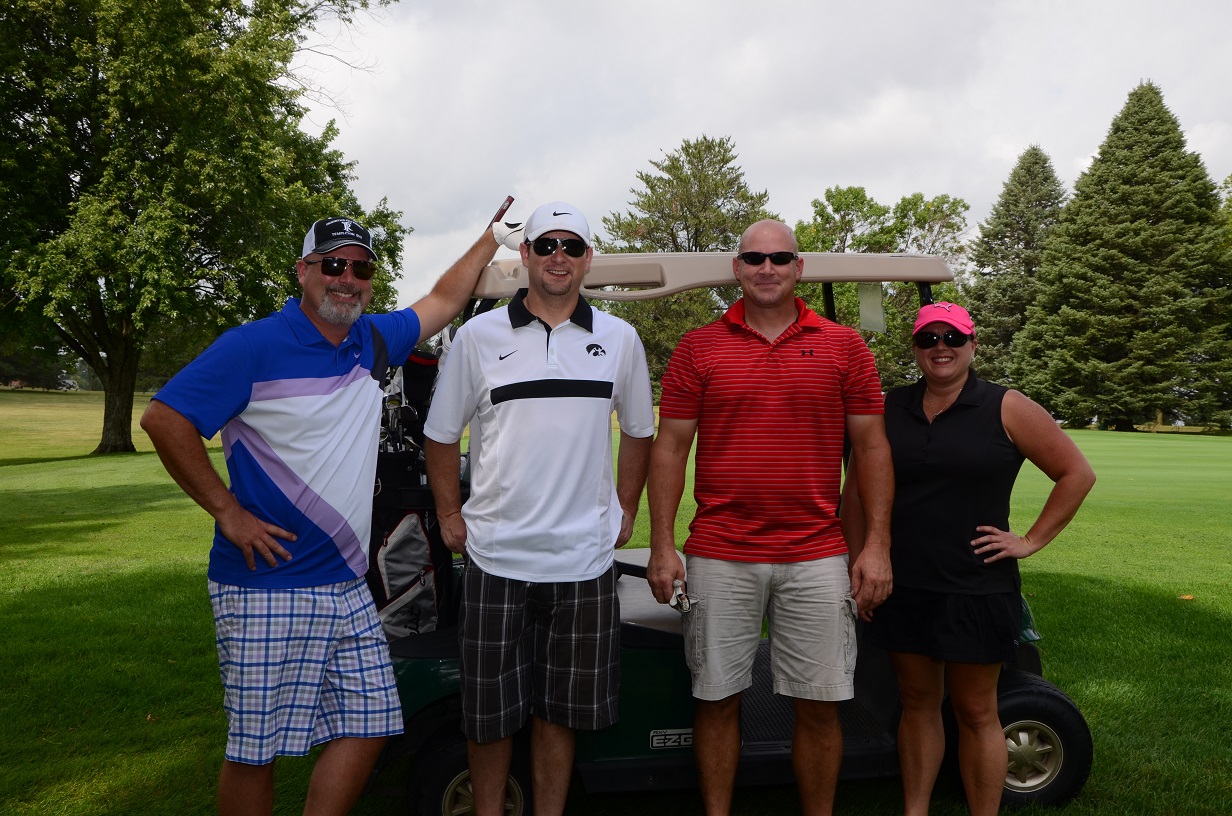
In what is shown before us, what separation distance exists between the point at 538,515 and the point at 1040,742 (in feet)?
6.02

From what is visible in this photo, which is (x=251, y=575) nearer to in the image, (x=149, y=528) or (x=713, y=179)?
(x=149, y=528)

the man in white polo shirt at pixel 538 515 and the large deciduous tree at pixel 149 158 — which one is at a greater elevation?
the large deciduous tree at pixel 149 158

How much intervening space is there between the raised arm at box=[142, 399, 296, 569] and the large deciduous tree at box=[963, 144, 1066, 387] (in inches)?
1689

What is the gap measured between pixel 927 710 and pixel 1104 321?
124 ft

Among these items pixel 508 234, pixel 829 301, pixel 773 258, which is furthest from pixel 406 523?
pixel 829 301

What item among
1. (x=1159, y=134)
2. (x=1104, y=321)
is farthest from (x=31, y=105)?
(x=1159, y=134)

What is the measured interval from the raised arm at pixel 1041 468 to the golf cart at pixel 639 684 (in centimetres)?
39

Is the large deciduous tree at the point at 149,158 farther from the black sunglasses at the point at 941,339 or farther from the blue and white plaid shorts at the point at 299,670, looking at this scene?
the black sunglasses at the point at 941,339

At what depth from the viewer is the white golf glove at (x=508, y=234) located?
8.70 ft

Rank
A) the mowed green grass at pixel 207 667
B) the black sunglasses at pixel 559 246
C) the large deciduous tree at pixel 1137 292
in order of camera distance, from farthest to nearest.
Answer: the large deciduous tree at pixel 1137 292 < the mowed green grass at pixel 207 667 < the black sunglasses at pixel 559 246

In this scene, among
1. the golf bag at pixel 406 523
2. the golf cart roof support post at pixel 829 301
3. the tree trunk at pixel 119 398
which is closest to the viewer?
the golf bag at pixel 406 523

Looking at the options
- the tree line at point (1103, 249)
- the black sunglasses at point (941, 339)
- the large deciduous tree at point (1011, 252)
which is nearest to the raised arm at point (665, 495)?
the black sunglasses at point (941, 339)

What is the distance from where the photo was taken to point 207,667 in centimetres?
455

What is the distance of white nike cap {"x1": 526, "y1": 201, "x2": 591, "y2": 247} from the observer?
2.43 meters
